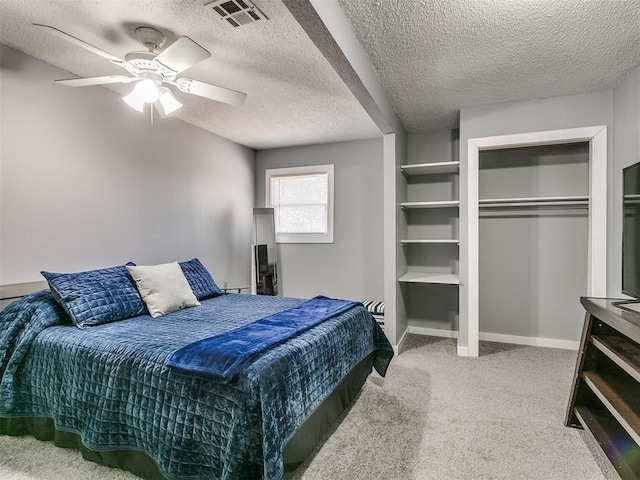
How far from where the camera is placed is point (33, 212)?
266 cm

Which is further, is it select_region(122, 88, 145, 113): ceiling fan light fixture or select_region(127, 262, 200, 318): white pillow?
select_region(127, 262, 200, 318): white pillow

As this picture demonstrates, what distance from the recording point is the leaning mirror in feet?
15.7

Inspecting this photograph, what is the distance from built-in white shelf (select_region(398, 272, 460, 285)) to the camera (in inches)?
150

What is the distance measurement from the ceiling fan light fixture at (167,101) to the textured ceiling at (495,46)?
4.43ft

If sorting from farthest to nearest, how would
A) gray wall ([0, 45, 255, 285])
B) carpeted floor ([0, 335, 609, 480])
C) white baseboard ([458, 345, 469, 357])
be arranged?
white baseboard ([458, 345, 469, 357])
gray wall ([0, 45, 255, 285])
carpeted floor ([0, 335, 609, 480])

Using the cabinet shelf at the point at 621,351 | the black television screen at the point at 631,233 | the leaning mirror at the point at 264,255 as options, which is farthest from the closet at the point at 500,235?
the leaning mirror at the point at 264,255

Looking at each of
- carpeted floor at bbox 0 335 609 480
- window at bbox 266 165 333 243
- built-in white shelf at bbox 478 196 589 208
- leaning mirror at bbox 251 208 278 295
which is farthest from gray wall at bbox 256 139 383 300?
carpeted floor at bbox 0 335 609 480

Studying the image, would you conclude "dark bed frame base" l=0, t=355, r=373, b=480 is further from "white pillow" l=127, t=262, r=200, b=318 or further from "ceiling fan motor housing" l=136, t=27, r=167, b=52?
"ceiling fan motor housing" l=136, t=27, r=167, b=52

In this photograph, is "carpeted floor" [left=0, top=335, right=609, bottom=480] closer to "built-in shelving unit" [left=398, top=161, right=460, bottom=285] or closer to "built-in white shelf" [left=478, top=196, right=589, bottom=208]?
"built-in shelving unit" [left=398, top=161, right=460, bottom=285]

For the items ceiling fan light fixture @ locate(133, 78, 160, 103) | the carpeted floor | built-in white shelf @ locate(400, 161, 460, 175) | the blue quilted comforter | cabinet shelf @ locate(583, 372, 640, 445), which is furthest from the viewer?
built-in white shelf @ locate(400, 161, 460, 175)

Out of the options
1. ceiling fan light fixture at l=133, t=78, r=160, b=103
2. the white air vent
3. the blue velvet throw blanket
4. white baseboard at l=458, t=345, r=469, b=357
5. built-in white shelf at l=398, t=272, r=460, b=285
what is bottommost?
white baseboard at l=458, t=345, r=469, b=357

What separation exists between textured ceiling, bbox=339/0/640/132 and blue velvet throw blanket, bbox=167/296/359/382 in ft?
6.20

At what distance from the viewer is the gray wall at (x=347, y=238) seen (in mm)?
4719

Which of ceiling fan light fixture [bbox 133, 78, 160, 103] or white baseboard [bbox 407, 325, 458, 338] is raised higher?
ceiling fan light fixture [bbox 133, 78, 160, 103]
